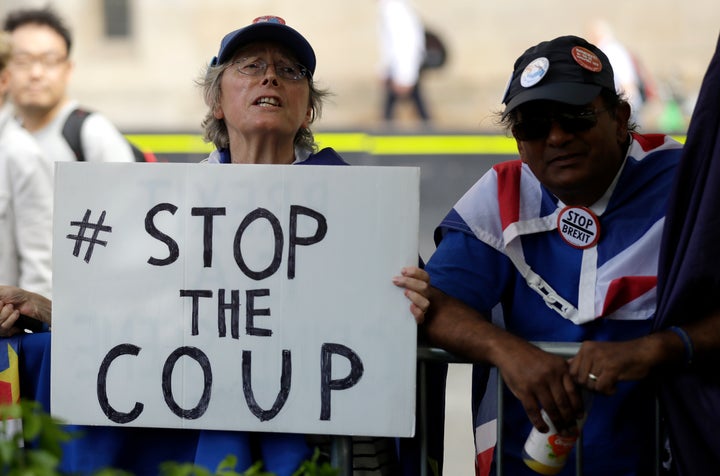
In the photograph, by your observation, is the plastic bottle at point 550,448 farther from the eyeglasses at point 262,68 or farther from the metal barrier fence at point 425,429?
the eyeglasses at point 262,68

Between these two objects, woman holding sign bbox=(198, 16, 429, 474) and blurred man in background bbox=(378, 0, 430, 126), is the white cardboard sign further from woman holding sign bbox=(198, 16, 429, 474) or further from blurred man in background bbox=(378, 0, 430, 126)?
blurred man in background bbox=(378, 0, 430, 126)

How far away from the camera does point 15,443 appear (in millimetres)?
2301

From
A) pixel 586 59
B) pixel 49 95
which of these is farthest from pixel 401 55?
pixel 586 59

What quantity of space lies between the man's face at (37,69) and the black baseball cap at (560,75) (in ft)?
10.9

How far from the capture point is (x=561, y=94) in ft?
11.8

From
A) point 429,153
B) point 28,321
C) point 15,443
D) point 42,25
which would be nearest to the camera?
point 15,443

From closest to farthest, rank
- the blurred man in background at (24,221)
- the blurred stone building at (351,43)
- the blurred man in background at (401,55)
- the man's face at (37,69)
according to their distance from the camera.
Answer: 1. the blurred man in background at (24,221)
2. the man's face at (37,69)
3. the blurred man in background at (401,55)
4. the blurred stone building at (351,43)

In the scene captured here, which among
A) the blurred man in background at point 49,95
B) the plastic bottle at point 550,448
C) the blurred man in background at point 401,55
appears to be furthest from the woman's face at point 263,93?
the blurred man in background at point 401,55

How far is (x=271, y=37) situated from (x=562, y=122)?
91 centimetres

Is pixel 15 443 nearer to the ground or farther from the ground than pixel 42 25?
nearer to the ground

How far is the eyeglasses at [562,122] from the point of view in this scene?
362 cm

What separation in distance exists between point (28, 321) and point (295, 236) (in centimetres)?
86

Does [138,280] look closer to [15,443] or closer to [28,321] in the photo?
[28,321]

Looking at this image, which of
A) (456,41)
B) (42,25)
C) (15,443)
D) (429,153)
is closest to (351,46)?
(456,41)
